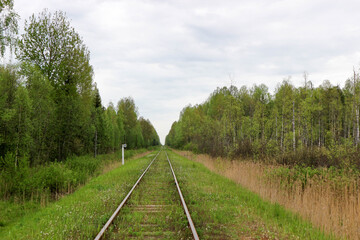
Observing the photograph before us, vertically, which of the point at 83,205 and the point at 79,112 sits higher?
the point at 79,112

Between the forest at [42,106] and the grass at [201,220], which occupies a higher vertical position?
the forest at [42,106]

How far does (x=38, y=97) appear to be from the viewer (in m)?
14.9

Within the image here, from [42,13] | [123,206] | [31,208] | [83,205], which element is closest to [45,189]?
[31,208]

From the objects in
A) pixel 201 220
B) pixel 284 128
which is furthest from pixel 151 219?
pixel 284 128

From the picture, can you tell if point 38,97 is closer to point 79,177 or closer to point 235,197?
point 79,177

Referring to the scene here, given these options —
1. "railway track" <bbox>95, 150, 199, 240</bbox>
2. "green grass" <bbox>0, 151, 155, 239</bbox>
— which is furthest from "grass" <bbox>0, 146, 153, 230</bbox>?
"railway track" <bbox>95, 150, 199, 240</bbox>

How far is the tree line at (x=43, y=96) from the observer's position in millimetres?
12492

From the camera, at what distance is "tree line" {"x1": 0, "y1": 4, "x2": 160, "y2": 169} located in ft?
41.0

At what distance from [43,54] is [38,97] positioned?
6864 mm

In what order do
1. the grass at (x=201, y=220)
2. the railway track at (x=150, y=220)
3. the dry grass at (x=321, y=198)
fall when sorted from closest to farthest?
the railway track at (x=150, y=220) → the grass at (x=201, y=220) → the dry grass at (x=321, y=198)

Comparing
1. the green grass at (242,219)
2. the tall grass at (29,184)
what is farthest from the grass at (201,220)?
the tall grass at (29,184)

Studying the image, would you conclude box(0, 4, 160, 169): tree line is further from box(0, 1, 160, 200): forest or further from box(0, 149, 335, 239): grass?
box(0, 149, 335, 239): grass

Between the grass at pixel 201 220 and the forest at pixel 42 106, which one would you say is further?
the forest at pixel 42 106

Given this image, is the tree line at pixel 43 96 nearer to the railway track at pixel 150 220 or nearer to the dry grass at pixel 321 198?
the railway track at pixel 150 220
